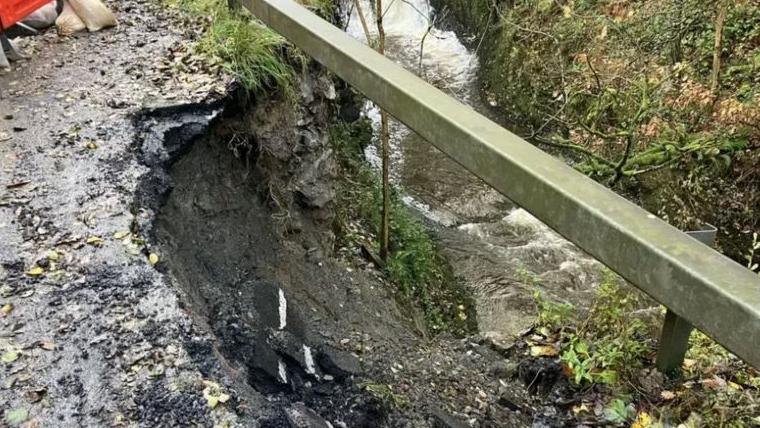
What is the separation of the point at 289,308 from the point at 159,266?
5.07ft

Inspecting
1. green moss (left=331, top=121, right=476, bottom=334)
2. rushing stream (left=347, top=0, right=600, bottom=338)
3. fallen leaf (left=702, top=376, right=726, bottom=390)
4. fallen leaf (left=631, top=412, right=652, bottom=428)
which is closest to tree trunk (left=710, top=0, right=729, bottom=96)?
rushing stream (left=347, top=0, right=600, bottom=338)

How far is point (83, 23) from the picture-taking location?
5.72m

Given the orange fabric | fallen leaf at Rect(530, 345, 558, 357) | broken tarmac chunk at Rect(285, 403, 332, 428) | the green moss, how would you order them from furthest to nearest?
the green moss → the orange fabric → fallen leaf at Rect(530, 345, 558, 357) → broken tarmac chunk at Rect(285, 403, 332, 428)

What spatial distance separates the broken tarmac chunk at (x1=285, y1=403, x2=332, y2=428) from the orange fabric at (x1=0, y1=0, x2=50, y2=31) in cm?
393

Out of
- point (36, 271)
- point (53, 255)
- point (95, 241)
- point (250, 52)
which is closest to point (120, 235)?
point (95, 241)

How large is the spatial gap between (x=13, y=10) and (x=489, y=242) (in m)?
5.75

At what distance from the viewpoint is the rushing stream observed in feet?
23.1

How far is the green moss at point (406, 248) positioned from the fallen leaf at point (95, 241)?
11.8 ft

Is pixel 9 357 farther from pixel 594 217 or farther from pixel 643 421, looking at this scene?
pixel 643 421

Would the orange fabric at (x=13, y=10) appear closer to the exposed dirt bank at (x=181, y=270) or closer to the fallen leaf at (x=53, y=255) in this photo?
the exposed dirt bank at (x=181, y=270)

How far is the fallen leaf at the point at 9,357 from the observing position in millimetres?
2537

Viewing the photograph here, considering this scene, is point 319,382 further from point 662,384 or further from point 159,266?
point 662,384

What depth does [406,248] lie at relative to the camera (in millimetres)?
7477

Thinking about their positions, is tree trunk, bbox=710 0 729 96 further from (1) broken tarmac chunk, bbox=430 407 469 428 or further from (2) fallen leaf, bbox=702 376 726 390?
(1) broken tarmac chunk, bbox=430 407 469 428
